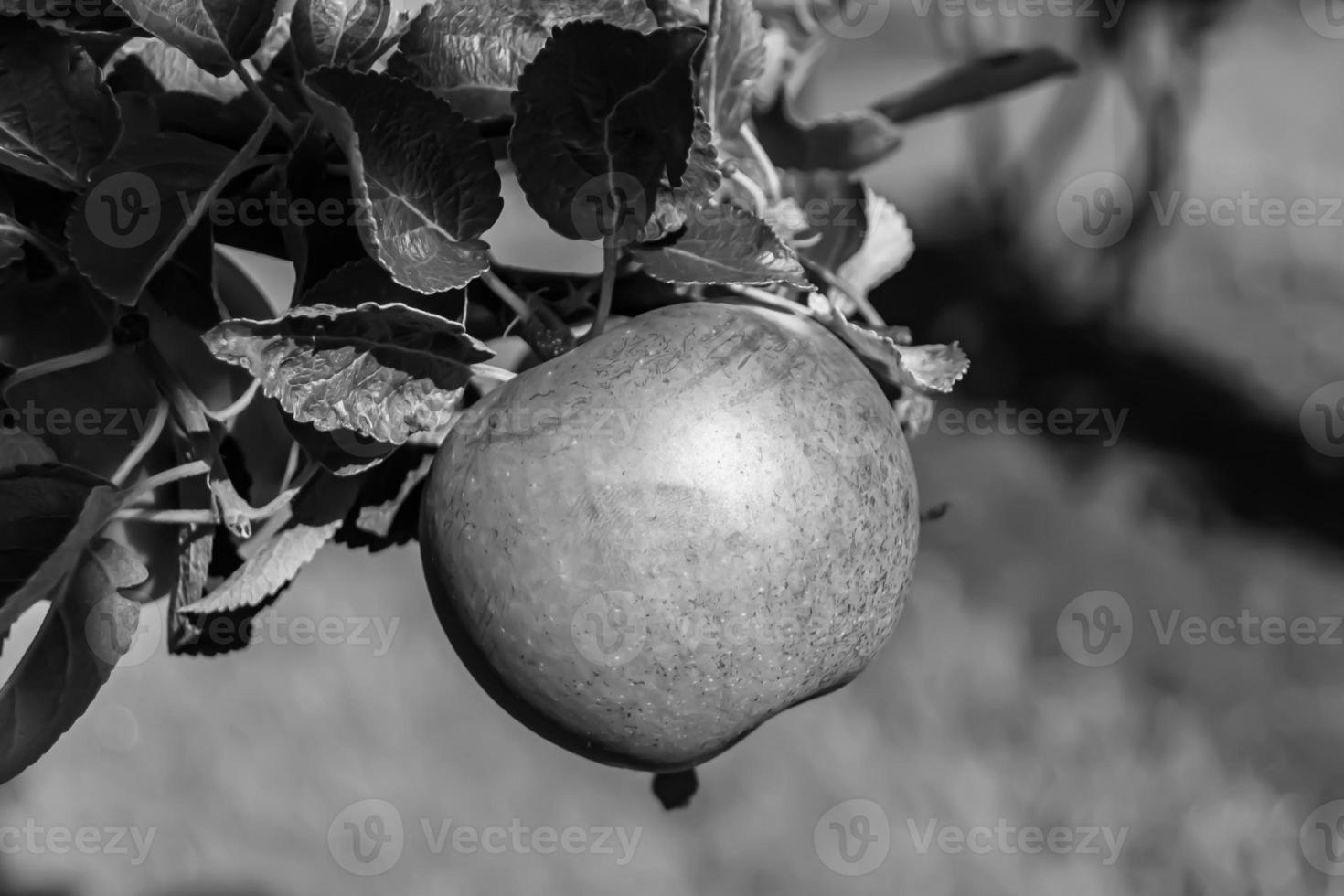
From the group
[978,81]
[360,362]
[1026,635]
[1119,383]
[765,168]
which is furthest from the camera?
[1119,383]

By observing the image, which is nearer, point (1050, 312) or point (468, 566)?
point (468, 566)

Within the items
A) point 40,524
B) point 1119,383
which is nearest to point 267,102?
point 40,524

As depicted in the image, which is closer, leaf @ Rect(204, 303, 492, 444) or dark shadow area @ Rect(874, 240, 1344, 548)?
leaf @ Rect(204, 303, 492, 444)

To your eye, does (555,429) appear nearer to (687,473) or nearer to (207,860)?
(687,473)

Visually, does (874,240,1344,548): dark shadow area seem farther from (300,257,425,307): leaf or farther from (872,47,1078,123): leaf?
(300,257,425,307): leaf

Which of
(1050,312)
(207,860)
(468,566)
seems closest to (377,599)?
(207,860)

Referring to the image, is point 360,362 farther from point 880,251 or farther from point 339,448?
point 880,251

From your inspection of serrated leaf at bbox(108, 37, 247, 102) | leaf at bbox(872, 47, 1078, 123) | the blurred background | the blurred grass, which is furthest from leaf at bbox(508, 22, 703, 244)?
the blurred grass
